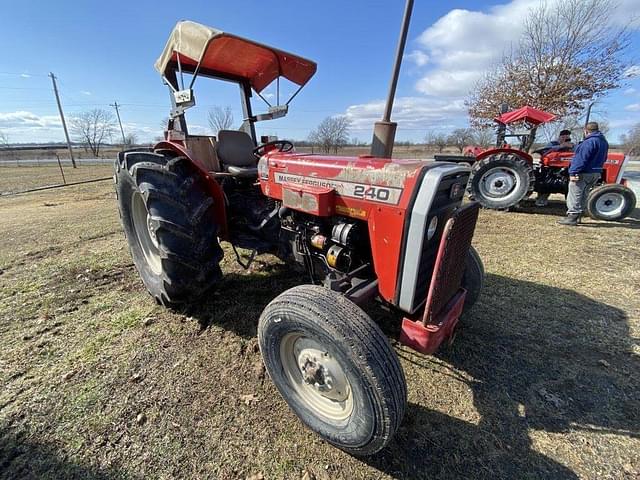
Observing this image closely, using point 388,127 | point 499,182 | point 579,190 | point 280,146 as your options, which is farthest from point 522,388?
point 499,182

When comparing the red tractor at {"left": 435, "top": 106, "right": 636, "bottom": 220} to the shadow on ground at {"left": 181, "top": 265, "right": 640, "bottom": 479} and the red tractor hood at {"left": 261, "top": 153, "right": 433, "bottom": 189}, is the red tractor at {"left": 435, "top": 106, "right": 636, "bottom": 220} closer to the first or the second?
the shadow on ground at {"left": 181, "top": 265, "right": 640, "bottom": 479}

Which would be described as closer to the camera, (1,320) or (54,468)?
(54,468)

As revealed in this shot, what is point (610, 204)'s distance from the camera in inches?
230

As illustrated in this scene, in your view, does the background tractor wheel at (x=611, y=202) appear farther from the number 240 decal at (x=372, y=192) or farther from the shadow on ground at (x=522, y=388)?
the number 240 decal at (x=372, y=192)

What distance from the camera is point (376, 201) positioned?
1884 millimetres

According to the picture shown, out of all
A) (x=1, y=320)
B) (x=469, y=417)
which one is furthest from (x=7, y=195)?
(x=469, y=417)

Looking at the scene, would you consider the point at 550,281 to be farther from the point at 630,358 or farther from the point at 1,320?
the point at 1,320

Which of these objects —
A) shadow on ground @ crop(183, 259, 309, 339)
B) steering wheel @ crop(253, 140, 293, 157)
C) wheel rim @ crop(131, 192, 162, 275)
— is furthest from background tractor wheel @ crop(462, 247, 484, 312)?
wheel rim @ crop(131, 192, 162, 275)

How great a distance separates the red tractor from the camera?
5.78 meters

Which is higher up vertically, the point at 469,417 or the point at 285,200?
the point at 285,200

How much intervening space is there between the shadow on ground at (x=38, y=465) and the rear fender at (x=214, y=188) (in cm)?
181

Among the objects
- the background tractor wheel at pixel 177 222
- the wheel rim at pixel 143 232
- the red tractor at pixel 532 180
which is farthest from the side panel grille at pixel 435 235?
the red tractor at pixel 532 180

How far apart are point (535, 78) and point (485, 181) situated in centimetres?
824

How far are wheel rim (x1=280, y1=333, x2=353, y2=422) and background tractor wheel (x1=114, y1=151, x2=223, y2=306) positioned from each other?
1154 mm
